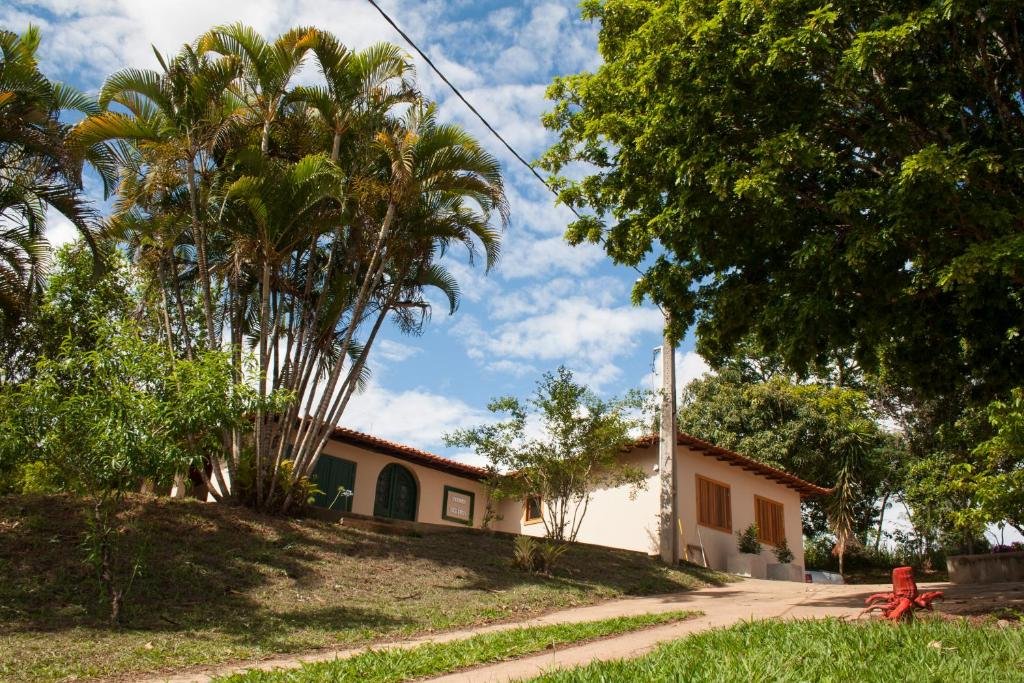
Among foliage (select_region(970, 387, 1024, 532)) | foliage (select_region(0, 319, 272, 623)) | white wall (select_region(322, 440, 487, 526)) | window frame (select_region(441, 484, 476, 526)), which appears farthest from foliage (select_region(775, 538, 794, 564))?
foliage (select_region(0, 319, 272, 623))

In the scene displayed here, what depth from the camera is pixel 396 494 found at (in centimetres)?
2033

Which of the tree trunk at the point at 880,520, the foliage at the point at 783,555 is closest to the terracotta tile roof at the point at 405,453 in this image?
the foliage at the point at 783,555

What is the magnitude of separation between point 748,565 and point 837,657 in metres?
14.3

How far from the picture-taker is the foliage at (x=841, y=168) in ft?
26.3

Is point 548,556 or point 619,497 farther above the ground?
point 619,497

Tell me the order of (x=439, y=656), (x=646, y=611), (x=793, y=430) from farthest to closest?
(x=793, y=430)
(x=646, y=611)
(x=439, y=656)

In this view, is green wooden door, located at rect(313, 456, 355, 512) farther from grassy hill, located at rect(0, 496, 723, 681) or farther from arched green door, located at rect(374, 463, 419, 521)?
grassy hill, located at rect(0, 496, 723, 681)

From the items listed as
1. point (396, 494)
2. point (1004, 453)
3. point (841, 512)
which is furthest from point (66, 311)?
point (841, 512)

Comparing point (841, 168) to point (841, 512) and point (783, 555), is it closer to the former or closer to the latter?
point (783, 555)

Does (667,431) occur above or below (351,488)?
above

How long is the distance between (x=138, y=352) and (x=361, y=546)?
5.34 m

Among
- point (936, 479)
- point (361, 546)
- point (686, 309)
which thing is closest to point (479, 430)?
point (361, 546)

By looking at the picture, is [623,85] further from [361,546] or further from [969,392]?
[361,546]

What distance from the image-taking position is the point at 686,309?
11375mm
